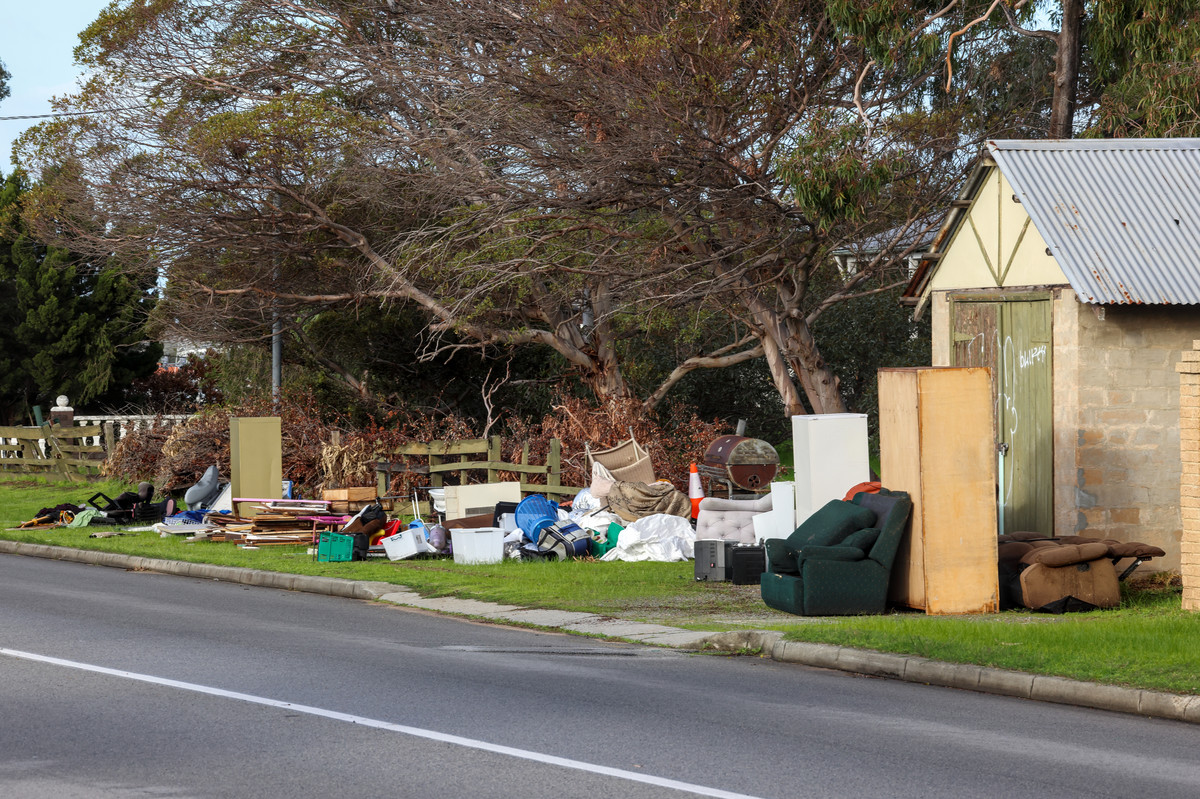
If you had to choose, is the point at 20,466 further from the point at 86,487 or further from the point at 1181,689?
the point at 1181,689

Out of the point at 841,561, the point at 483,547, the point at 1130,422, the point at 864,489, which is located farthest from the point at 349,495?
the point at 1130,422

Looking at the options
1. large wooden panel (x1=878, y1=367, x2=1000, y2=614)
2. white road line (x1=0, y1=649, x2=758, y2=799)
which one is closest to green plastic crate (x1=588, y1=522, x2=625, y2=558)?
large wooden panel (x1=878, y1=367, x2=1000, y2=614)

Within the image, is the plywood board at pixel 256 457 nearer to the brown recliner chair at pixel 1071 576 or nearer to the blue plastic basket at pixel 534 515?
the blue plastic basket at pixel 534 515

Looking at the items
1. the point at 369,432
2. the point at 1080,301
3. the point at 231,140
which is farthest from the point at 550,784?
the point at 231,140

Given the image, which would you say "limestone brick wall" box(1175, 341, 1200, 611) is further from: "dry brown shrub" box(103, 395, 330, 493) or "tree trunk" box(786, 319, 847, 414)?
"dry brown shrub" box(103, 395, 330, 493)

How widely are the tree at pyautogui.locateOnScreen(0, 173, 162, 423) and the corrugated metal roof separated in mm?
28063

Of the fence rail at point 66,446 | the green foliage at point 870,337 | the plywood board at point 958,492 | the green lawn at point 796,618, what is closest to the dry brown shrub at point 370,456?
the green lawn at point 796,618

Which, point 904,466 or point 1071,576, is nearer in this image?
point 1071,576

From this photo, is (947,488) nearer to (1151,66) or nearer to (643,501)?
(643,501)

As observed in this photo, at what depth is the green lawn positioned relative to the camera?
9.50 metres

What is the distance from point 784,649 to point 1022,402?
6.01 meters

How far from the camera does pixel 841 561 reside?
12352 millimetres

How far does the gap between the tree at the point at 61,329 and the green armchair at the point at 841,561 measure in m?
28.6

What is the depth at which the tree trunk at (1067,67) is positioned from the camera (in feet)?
75.3
